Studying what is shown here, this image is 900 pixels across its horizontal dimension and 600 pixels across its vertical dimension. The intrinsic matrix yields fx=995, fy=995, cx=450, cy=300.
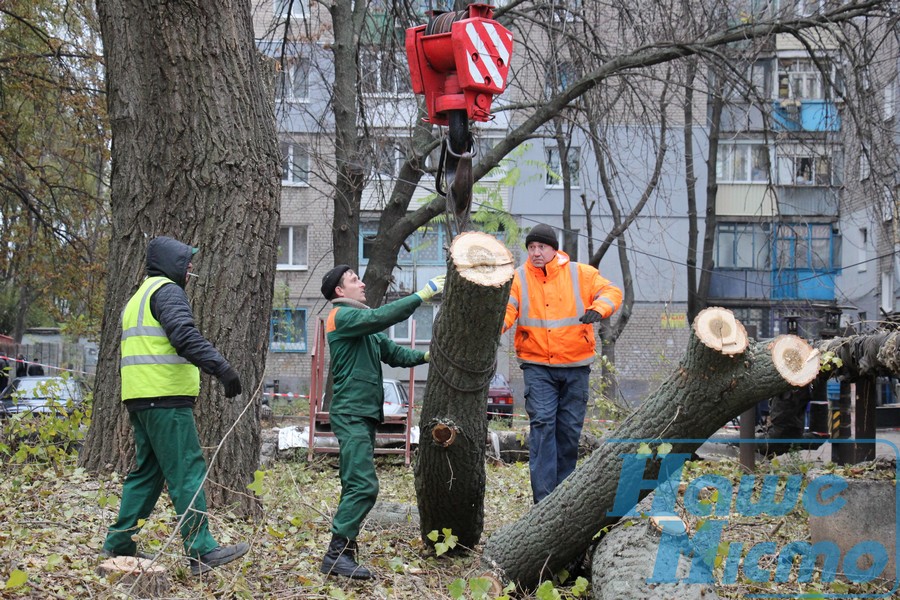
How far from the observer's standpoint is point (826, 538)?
20.0ft

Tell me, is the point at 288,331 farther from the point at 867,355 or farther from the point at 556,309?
the point at 556,309

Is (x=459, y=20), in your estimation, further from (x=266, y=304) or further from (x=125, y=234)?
(x=125, y=234)

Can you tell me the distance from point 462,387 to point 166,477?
1.50m

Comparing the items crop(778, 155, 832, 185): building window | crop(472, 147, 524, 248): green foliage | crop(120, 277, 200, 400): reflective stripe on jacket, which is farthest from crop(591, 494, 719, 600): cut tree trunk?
crop(472, 147, 524, 248): green foliage

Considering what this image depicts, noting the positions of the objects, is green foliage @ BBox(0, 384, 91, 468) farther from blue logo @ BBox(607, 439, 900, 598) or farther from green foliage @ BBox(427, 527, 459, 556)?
blue logo @ BBox(607, 439, 900, 598)

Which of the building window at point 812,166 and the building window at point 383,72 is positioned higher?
the building window at point 383,72

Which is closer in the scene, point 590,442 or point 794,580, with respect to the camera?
point 794,580

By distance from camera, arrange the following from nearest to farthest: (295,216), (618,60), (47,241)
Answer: (618,60)
(47,241)
(295,216)

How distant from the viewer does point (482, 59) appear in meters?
4.86

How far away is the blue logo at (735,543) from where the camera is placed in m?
4.83

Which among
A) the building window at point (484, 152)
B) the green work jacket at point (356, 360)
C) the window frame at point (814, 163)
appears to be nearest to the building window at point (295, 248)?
the building window at point (484, 152)

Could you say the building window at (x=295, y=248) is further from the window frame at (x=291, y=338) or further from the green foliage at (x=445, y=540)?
the green foliage at (x=445, y=540)

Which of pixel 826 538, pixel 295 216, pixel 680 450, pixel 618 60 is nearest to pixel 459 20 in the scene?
pixel 680 450

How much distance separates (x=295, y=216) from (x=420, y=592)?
26.3 m
